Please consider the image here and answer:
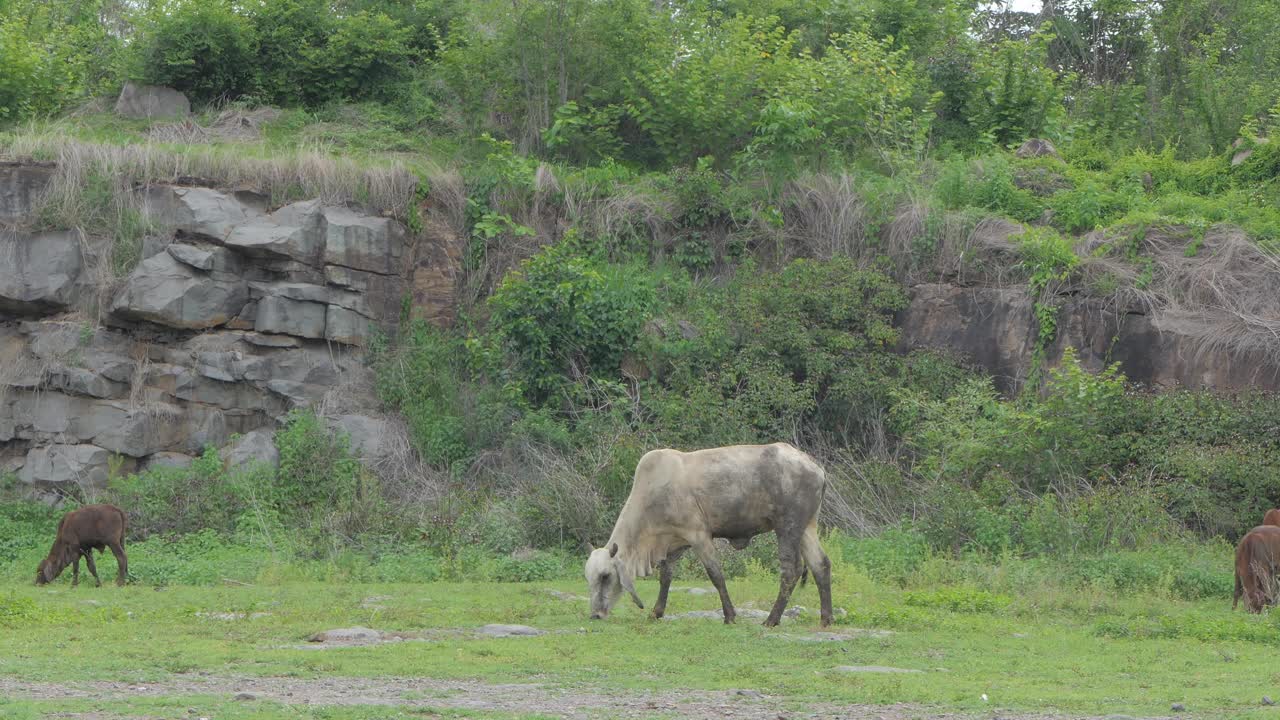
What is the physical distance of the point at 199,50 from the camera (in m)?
29.6

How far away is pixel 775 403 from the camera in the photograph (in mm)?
23109

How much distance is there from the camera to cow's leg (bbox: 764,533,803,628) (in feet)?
43.9

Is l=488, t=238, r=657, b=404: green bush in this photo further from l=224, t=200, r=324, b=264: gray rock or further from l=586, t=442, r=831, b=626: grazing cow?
l=586, t=442, r=831, b=626: grazing cow

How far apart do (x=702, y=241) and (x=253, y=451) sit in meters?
9.49

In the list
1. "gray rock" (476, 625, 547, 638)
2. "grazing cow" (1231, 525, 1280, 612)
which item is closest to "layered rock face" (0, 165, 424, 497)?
"gray rock" (476, 625, 547, 638)

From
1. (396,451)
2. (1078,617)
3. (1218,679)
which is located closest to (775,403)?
(396,451)

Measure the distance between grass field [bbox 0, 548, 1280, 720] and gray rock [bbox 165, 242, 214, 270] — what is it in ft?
30.0

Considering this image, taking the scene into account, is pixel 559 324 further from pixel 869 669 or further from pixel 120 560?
pixel 869 669

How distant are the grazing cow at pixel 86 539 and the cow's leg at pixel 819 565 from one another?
8.80 metres

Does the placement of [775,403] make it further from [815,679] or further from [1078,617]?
[815,679]

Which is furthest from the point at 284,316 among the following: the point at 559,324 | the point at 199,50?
the point at 199,50

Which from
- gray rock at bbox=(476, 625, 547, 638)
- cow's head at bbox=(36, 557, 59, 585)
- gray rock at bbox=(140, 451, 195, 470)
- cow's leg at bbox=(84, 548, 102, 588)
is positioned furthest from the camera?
gray rock at bbox=(140, 451, 195, 470)

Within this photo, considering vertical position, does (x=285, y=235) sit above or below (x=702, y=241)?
below

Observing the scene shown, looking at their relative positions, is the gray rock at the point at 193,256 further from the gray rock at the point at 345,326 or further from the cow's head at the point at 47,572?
the cow's head at the point at 47,572
